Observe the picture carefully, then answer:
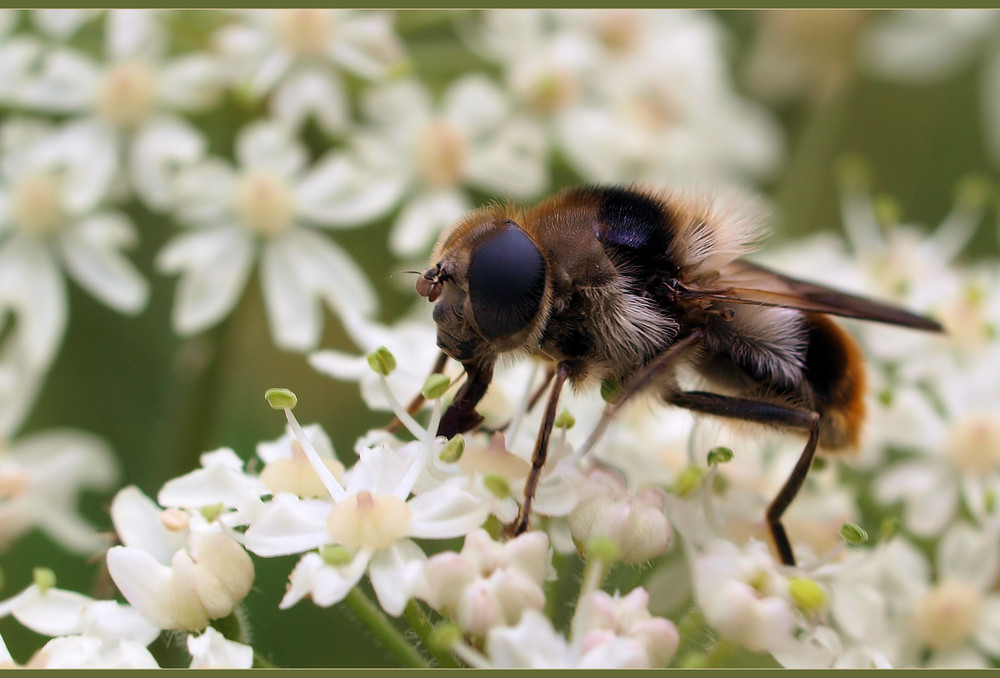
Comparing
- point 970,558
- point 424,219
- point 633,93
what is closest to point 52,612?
point 424,219

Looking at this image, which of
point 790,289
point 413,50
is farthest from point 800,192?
point 790,289

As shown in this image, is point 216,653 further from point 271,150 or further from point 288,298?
point 271,150

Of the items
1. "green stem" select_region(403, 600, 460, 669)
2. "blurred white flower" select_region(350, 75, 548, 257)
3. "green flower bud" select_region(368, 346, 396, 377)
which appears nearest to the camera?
"green stem" select_region(403, 600, 460, 669)

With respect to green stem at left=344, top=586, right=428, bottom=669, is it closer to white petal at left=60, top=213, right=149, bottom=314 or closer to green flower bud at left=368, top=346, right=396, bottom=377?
green flower bud at left=368, top=346, right=396, bottom=377

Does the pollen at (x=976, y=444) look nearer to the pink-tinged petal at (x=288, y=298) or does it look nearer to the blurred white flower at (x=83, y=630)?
the pink-tinged petal at (x=288, y=298)

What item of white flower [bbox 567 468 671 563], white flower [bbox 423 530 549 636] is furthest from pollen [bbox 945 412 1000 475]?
white flower [bbox 423 530 549 636]

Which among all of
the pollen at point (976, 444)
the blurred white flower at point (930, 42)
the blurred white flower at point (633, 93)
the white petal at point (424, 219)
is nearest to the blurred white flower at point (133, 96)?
the white petal at point (424, 219)
